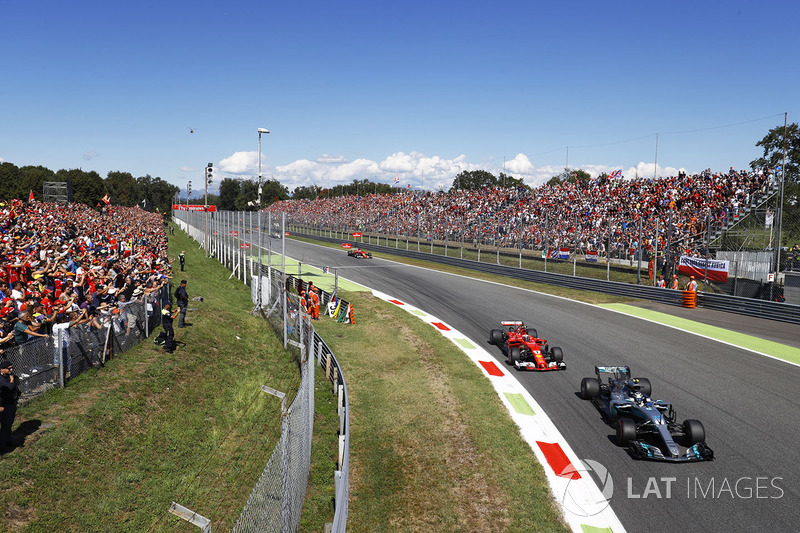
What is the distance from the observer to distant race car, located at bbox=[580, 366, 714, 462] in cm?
827

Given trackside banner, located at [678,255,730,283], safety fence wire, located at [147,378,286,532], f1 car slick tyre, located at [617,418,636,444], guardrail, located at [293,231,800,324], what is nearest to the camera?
safety fence wire, located at [147,378,286,532]

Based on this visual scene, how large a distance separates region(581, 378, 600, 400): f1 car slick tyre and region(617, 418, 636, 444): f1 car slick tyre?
1847 millimetres

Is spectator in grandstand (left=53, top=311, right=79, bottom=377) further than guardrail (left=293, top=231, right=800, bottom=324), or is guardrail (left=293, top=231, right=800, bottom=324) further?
guardrail (left=293, top=231, right=800, bottom=324)

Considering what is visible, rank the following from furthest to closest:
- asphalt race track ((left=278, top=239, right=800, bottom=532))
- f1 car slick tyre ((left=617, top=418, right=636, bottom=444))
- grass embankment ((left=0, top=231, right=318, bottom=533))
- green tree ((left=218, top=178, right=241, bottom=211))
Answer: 1. green tree ((left=218, top=178, right=241, bottom=211))
2. f1 car slick tyre ((left=617, top=418, right=636, bottom=444))
3. grass embankment ((left=0, top=231, right=318, bottom=533))
4. asphalt race track ((left=278, top=239, right=800, bottom=532))

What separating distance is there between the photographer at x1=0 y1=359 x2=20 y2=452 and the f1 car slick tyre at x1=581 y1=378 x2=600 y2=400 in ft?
33.1

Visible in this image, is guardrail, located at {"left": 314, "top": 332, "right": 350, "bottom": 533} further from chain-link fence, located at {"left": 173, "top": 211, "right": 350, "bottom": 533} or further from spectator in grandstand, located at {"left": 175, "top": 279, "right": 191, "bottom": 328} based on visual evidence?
spectator in grandstand, located at {"left": 175, "top": 279, "right": 191, "bottom": 328}

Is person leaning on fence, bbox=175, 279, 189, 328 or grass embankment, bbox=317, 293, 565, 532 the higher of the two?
person leaning on fence, bbox=175, 279, 189, 328

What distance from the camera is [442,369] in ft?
44.2

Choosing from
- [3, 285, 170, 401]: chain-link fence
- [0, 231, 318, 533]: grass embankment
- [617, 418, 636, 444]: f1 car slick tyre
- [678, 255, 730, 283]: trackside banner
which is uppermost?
[678, 255, 730, 283]: trackside banner

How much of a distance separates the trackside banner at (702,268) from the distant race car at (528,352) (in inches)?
546

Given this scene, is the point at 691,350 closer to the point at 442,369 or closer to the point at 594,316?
the point at 594,316

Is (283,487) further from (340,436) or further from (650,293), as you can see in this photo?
(650,293)

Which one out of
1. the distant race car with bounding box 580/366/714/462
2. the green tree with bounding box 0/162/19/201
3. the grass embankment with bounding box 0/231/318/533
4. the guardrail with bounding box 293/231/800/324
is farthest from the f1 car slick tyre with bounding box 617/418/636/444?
the green tree with bounding box 0/162/19/201

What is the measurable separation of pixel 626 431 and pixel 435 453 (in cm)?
323
